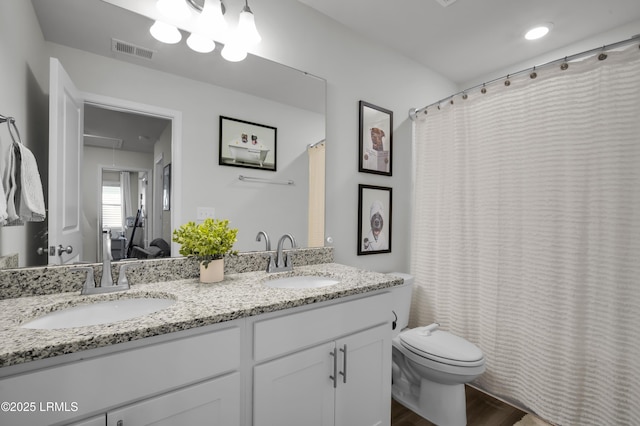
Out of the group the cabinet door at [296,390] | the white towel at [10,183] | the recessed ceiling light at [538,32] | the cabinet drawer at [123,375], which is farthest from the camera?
the recessed ceiling light at [538,32]

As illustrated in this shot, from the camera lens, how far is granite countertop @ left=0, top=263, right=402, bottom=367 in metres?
0.71

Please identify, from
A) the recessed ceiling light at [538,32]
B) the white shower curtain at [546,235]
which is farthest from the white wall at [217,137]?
the recessed ceiling light at [538,32]

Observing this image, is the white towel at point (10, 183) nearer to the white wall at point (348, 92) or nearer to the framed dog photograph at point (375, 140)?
the white wall at point (348, 92)

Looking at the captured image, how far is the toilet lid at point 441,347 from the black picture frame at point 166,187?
150 centimetres

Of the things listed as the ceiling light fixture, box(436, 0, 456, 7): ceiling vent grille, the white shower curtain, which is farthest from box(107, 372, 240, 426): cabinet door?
box(436, 0, 456, 7): ceiling vent grille

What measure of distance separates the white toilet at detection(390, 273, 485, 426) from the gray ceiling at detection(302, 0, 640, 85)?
1918mm

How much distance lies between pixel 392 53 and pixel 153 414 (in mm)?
2445

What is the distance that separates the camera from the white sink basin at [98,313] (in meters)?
0.94

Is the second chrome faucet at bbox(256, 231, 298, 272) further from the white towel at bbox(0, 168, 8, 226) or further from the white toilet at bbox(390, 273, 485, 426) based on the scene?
the white towel at bbox(0, 168, 8, 226)

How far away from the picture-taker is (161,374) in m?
0.83

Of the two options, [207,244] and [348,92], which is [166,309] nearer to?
[207,244]

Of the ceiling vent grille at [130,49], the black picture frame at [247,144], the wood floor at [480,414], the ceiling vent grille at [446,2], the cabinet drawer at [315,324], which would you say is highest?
the ceiling vent grille at [446,2]

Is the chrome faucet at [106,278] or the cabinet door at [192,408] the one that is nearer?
the cabinet door at [192,408]

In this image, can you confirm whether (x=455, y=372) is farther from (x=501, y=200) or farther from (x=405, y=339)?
(x=501, y=200)
